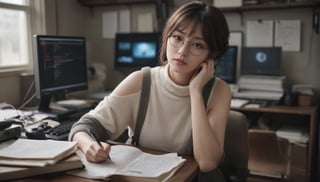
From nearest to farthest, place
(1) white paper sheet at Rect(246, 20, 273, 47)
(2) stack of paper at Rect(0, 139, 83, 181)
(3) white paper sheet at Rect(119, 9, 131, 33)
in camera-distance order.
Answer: (2) stack of paper at Rect(0, 139, 83, 181), (1) white paper sheet at Rect(246, 20, 273, 47), (3) white paper sheet at Rect(119, 9, 131, 33)

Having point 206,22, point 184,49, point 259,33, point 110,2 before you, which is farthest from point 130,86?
point 110,2

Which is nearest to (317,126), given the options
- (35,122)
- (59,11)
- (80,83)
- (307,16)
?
(307,16)

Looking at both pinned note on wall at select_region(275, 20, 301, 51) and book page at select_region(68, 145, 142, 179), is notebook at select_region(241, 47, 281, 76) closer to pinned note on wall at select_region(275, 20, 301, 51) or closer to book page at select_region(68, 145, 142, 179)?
pinned note on wall at select_region(275, 20, 301, 51)

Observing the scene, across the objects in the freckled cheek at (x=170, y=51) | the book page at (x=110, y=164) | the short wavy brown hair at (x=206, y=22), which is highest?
the short wavy brown hair at (x=206, y=22)

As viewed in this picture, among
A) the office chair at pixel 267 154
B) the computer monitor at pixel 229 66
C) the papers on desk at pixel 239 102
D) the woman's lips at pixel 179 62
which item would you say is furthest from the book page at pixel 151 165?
the computer monitor at pixel 229 66

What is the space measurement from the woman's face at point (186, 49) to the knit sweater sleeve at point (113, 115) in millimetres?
217

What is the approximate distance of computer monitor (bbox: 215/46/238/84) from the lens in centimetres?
287

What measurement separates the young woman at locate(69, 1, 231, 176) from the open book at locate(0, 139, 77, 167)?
0.45ft

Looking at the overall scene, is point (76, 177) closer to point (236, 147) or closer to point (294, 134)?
point (236, 147)

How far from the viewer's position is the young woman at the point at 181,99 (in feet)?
4.25

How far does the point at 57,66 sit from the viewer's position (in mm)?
2180

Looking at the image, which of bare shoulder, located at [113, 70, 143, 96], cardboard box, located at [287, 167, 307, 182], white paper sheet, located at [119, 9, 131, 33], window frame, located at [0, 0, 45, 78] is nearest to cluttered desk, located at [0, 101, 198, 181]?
bare shoulder, located at [113, 70, 143, 96]

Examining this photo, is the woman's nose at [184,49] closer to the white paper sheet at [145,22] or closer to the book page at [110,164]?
the book page at [110,164]

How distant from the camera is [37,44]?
1998 millimetres
